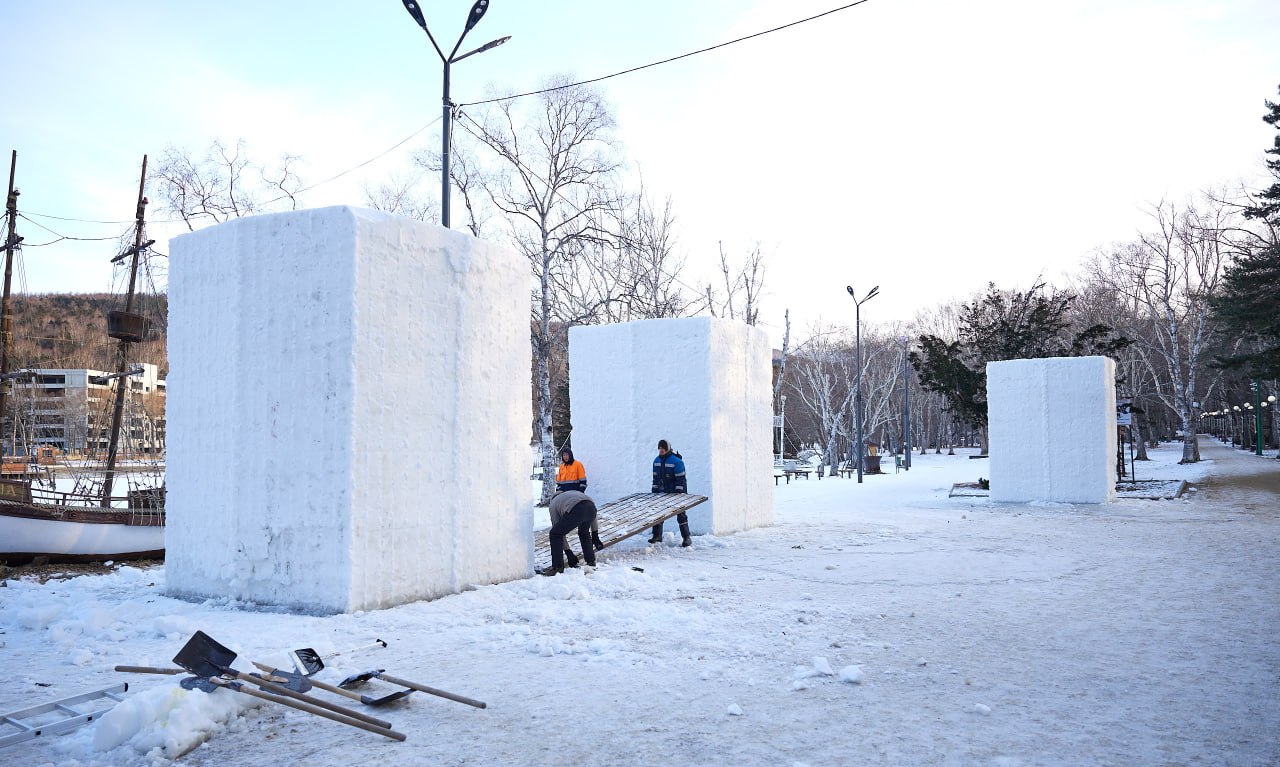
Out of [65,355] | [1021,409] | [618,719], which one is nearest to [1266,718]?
[618,719]

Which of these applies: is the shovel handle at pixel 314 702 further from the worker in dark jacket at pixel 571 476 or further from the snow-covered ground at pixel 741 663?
the worker in dark jacket at pixel 571 476

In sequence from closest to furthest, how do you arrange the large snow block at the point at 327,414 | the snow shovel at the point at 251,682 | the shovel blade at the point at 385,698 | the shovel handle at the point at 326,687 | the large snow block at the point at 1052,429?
the snow shovel at the point at 251,682 < the shovel handle at the point at 326,687 < the shovel blade at the point at 385,698 < the large snow block at the point at 327,414 < the large snow block at the point at 1052,429

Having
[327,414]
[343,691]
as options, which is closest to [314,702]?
[343,691]

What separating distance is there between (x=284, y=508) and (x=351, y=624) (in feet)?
4.41

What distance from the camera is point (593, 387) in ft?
49.5

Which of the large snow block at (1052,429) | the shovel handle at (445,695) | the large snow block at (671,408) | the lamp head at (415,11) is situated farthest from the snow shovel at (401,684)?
the large snow block at (1052,429)

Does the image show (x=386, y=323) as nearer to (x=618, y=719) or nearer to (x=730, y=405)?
(x=618, y=719)

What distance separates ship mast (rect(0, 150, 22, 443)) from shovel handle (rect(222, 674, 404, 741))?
26752mm

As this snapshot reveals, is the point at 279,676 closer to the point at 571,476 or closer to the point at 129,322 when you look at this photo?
the point at 571,476

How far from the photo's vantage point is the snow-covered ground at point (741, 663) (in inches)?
172

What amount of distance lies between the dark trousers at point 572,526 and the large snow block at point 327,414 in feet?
3.44

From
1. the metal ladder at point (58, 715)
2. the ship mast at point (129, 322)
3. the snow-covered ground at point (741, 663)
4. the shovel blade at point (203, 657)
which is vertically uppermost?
the ship mast at point (129, 322)

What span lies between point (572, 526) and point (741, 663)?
4180 mm

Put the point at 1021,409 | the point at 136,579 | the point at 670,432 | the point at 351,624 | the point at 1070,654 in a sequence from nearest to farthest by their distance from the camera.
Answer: the point at 1070,654, the point at 351,624, the point at 136,579, the point at 670,432, the point at 1021,409
